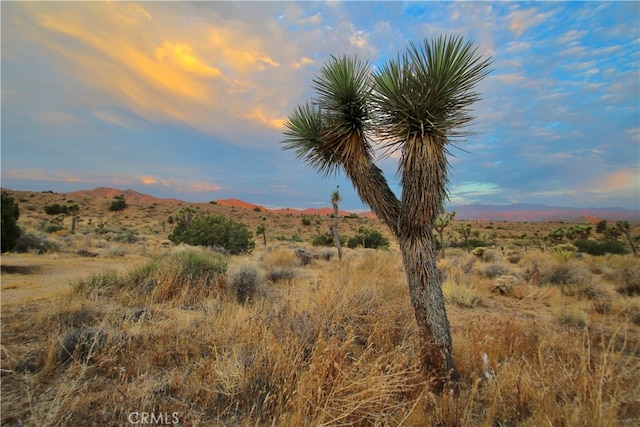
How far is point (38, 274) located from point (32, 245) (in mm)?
7397

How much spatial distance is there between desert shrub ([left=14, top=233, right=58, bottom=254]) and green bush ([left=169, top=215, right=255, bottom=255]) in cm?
651

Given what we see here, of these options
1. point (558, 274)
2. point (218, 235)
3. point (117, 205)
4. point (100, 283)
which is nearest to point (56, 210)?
point (117, 205)

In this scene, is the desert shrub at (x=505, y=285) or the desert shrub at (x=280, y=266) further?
the desert shrub at (x=280, y=266)

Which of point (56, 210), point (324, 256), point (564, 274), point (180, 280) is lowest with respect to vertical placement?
point (324, 256)

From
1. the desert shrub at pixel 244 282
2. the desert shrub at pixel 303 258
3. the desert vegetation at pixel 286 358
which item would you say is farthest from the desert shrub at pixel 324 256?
the desert shrub at pixel 244 282

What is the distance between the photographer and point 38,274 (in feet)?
30.8

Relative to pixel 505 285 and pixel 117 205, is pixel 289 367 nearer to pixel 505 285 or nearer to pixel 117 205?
pixel 505 285

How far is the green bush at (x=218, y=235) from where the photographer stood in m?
18.1

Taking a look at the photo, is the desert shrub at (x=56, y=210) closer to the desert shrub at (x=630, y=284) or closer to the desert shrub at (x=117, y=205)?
the desert shrub at (x=117, y=205)

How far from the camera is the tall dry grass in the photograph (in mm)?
2748

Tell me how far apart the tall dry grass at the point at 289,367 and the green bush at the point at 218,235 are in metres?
11.4

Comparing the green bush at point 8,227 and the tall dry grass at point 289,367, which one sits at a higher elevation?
the green bush at point 8,227

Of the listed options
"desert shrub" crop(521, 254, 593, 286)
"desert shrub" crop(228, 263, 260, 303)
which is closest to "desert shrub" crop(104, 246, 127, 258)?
"desert shrub" crop(228, 263, 260, 303)

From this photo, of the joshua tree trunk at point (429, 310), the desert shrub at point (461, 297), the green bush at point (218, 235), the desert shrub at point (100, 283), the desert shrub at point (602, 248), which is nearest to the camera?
the joshua tree trunk at point (429, 310)
